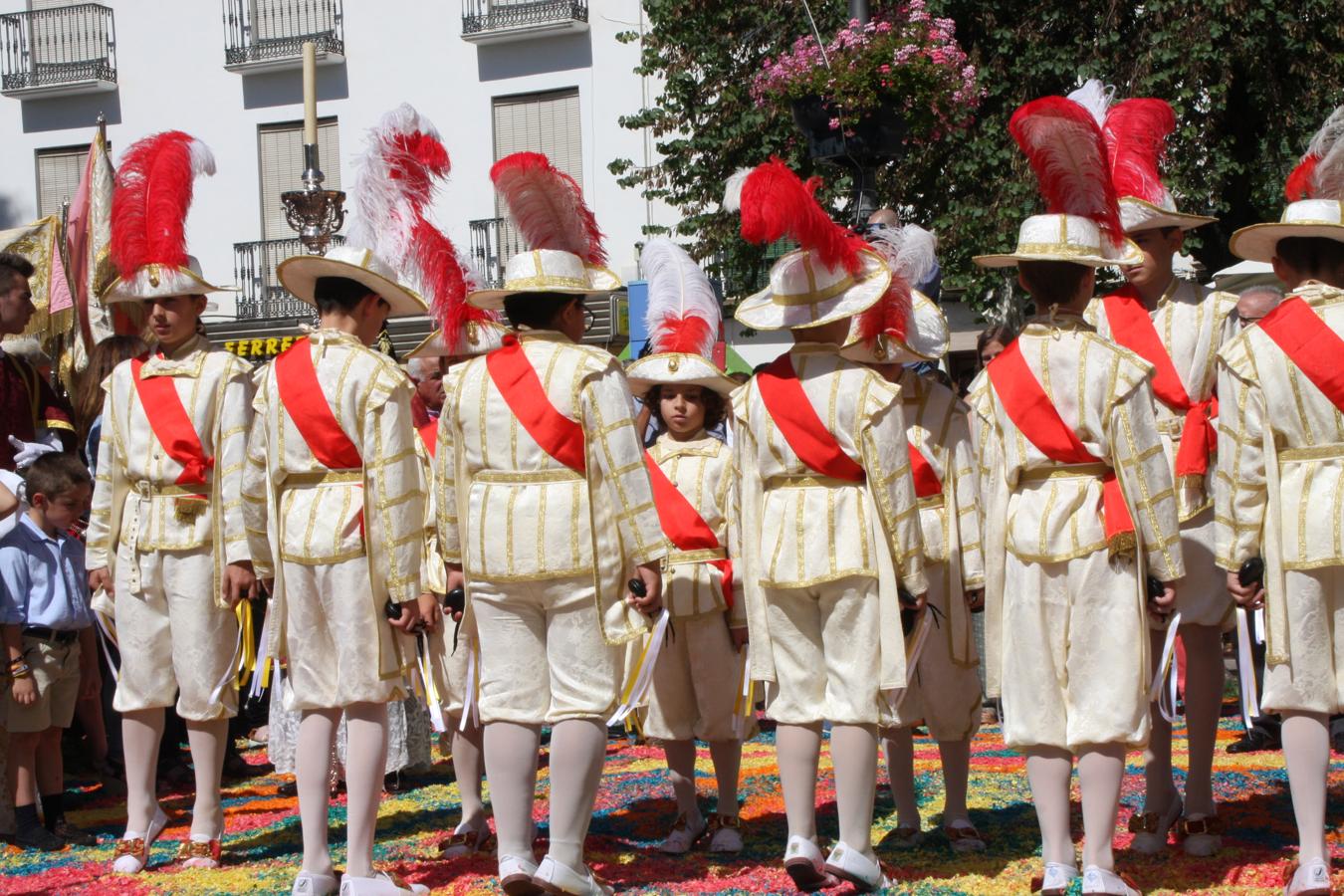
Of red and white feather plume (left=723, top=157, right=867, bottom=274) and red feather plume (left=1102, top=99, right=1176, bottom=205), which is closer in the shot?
red and white feather plume (left=723, top=157, right=867, bottom=274)

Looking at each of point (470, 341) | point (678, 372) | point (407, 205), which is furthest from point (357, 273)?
point (678, 372)

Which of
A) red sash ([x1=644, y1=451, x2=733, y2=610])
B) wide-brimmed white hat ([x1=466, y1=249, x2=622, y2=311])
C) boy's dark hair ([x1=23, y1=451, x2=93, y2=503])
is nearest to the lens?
wide-brimmed white hat ([x1=466, y1=249, x2=622, y2=311])

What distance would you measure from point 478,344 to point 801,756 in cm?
213

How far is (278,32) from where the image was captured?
81.4ft

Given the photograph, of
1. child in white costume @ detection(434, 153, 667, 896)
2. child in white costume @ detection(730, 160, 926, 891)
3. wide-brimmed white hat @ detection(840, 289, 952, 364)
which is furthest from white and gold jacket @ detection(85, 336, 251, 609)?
wide-brimmed white hat @ detection(840, 289, 952, 364)

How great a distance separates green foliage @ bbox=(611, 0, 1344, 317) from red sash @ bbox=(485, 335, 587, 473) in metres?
8.49

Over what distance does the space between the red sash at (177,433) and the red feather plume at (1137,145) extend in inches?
135

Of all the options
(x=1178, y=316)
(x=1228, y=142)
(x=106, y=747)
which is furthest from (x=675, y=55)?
(x=1178, y=316)

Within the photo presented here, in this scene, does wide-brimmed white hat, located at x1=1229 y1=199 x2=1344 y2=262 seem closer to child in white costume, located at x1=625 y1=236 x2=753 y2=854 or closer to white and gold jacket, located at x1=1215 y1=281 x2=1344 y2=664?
white and gold jacket, located at x1=1215 y1=281 x2=1344 y2=664

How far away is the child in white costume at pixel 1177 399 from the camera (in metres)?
5.80

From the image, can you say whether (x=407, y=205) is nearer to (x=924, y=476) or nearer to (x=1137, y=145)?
(x=924, y=476)

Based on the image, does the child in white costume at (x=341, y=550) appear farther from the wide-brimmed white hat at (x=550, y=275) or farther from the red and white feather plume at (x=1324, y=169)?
the red and white feather plume at (x=1324, y=169)

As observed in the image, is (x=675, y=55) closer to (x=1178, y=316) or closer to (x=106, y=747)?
(x=106, y=747)

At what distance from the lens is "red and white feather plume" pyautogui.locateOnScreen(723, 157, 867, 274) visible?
5.36 metres
